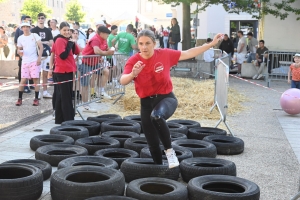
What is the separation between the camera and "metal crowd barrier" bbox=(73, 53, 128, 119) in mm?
9977

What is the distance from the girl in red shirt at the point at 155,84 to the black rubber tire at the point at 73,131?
8.23 ft

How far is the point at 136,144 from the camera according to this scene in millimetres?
6922

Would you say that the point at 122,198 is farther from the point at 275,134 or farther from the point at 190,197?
the point at 275,134

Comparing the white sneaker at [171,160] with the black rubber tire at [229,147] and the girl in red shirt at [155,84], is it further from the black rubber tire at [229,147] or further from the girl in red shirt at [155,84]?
the black rubber tire at [229,147]

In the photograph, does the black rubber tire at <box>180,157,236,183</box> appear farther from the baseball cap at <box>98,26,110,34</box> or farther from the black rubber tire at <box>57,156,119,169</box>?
the baseball cap at <box>98,26,110,34</box>

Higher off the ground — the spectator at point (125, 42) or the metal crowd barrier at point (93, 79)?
the spectator at point (125, 42)

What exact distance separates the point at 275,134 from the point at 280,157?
6.16 feet

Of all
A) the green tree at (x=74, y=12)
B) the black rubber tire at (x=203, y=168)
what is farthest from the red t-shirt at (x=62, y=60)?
the green tree at (x=74, y=12)

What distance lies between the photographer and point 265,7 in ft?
65.5

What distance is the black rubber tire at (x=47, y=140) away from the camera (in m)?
7.15

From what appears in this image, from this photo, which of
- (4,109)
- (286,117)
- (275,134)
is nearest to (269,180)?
(275,134)

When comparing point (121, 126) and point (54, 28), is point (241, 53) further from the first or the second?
point (121, 126)

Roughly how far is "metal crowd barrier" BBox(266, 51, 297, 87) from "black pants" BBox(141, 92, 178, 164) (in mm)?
12455

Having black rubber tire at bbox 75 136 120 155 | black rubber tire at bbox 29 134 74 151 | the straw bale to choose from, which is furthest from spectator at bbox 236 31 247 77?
black rubber tire at bbox 29 134 74 151
